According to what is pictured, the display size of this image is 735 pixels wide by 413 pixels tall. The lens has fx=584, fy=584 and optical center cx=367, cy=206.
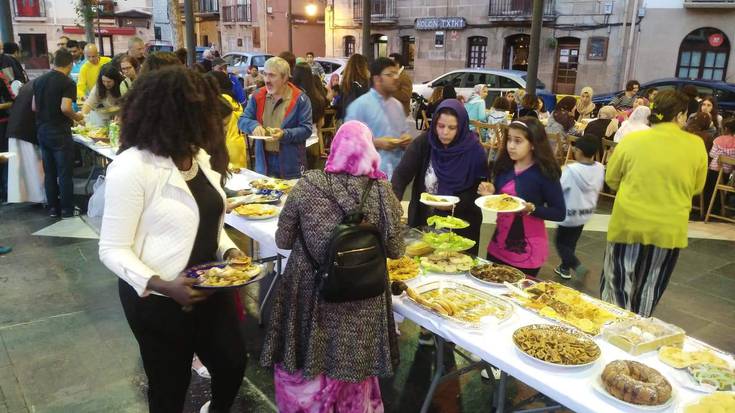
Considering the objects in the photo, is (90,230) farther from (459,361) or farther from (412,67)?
(412,67)

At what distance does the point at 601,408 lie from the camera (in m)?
1.91

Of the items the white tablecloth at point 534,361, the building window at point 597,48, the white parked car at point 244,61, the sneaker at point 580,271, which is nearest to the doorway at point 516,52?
the building window at point 597,48

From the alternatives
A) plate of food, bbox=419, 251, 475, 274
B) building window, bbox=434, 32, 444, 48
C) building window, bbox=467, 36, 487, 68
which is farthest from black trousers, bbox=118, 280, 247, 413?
building window, bbox=434, 32, 444, 48

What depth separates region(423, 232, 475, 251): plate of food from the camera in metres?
3.04

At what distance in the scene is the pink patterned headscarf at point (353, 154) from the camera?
2.37 m

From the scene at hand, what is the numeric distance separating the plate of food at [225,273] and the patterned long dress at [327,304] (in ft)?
0.56

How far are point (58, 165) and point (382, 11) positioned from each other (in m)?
21.1

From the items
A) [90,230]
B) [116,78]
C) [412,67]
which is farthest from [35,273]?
[412,67]

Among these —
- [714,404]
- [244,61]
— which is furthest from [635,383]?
[244,61]

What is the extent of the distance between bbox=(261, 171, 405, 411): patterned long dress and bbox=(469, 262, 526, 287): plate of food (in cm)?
55

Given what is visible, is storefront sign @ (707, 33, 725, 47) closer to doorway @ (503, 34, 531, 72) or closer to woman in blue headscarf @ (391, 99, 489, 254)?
doorway @ (503, 34, 531, 72)

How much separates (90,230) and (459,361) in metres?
4.18

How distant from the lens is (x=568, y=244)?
516cm

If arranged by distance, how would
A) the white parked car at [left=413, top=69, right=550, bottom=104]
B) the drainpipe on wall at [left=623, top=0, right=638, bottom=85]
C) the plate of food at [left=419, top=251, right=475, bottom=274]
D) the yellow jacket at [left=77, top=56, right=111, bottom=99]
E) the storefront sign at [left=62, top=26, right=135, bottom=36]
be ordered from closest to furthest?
the plate of food at [left=419, top=251, right=475, bottom=274], the yellow jacket at [left=77, top=56, right=111, bottom=99], the white parked car at [left=413, top=69, right=550, bottom=104], the drainpipe on wall at [left=623, top=0, right=638, bottom=85], the storefront sign at [left=62, top=26, right=135, bottom=36]
